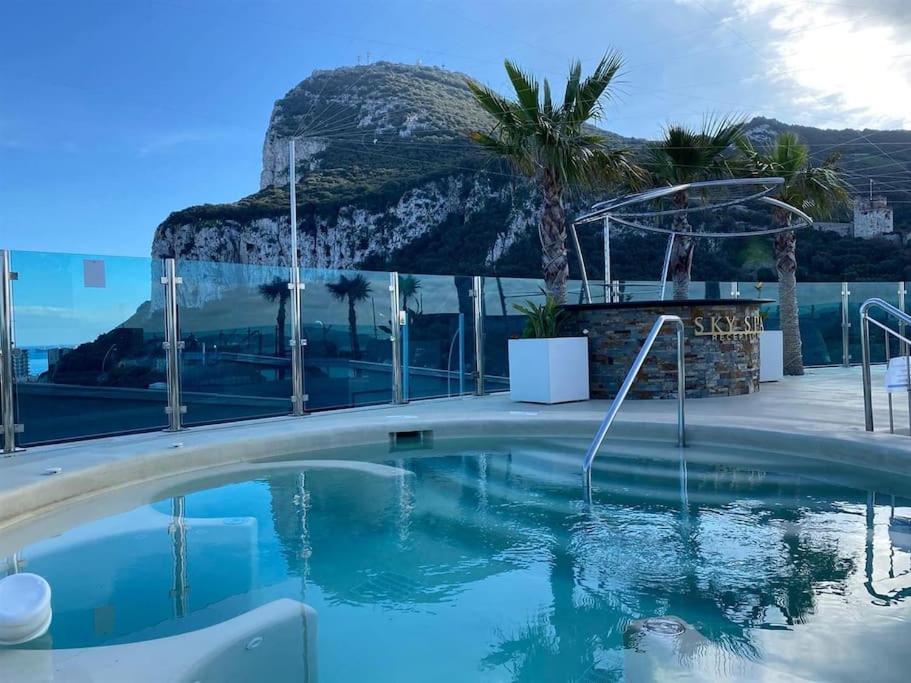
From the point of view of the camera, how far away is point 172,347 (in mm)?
7473

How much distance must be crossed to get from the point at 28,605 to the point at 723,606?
261cm

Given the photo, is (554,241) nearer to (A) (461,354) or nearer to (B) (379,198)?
(A) (461,354)

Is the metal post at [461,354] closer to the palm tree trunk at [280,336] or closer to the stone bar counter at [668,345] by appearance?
the stone bar counter at [668,345]

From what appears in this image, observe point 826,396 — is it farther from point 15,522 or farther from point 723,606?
point 15,522

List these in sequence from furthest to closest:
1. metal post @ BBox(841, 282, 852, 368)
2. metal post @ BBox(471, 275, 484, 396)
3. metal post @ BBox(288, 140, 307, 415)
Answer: metal post @ BBox(841, 282, 852, 368), metal post @ BBox(471, 275, 484, 396), metal post @ BBox(288, 140, 307, 415)

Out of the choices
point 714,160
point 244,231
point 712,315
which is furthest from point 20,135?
point 712,315

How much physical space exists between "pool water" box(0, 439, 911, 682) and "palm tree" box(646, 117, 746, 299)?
27.0 ft

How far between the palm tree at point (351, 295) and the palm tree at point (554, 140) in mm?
2896

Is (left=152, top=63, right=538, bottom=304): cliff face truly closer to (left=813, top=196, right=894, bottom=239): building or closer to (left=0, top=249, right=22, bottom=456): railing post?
(left=813, top=196, right=894, bottom=239): building

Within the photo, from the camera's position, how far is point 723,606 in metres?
2.90

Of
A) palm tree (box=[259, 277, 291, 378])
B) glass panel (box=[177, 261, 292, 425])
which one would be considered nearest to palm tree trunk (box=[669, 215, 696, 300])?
palm tree (box=[259, 277, 291, 378])

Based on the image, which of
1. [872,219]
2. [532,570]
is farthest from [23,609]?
[872,219]

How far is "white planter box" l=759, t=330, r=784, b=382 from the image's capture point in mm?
11836

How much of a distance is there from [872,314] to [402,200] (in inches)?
1129
